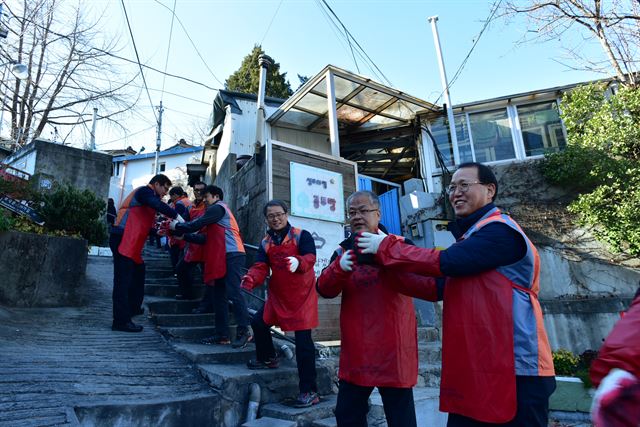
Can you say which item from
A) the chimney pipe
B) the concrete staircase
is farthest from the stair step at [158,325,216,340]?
the chimney pipe

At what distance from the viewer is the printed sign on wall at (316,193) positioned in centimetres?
621

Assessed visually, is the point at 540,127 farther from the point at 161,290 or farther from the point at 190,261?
the point at 161,290

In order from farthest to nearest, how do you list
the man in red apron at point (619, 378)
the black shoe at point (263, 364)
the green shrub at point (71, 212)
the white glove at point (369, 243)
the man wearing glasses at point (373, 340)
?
1. the green shrub at point (71, 212)
2. the black shoe at point (263, 364)
3. the man wearing glasses at point (373, 340)
4. the white glove at point (369, 243)
5. the man in red apron at point (619, 378)

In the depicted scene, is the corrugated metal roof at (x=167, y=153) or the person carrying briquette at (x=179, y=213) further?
the corrugated metal roof at (x=167, y=153)

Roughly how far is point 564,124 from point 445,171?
3416 millimetres

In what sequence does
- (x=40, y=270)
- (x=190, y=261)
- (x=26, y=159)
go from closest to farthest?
(x=40, y=270) < (x=190, y=261) < (x=26, y=159)

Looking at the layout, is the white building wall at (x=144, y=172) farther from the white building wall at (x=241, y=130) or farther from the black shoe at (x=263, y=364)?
the black shoe at (x=263, y=364)

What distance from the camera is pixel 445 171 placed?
10.5m

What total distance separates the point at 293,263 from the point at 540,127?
10.3 metres

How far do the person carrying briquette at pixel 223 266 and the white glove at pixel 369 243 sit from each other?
2536 millimetres

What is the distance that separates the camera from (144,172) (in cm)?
2747

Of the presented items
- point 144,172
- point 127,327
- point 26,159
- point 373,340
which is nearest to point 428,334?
point 373,340

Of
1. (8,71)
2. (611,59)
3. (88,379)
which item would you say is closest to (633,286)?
(611,59)

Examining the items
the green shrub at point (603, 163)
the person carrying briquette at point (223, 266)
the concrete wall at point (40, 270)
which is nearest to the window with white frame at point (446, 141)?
the green shrub at point (603, 163)
